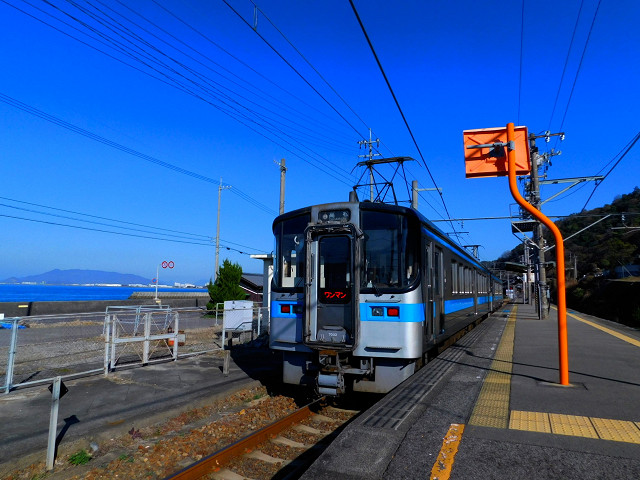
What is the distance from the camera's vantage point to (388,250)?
671 cm

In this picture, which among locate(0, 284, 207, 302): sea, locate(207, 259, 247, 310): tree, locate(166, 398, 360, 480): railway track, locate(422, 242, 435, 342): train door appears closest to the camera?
locate(166, 398, 360, 480): railway track

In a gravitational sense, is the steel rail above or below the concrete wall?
below

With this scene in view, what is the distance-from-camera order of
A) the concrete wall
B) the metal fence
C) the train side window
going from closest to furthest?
1. the metal fence
2. the train side window
3. the concrete wall

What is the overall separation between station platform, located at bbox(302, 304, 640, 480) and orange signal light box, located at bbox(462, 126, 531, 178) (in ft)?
11.1

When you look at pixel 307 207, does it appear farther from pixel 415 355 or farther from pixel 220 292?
pixel 220 292

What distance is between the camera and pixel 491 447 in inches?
156

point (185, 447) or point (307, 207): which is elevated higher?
point (307, 207)

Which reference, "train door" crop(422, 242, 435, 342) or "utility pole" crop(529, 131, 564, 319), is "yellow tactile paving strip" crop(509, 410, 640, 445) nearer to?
"train door" crop(422, 242, 435, 342)

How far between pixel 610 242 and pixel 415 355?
75.8 meters

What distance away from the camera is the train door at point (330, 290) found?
662cm

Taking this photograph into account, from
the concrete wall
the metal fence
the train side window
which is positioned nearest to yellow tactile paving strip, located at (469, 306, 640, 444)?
the train side window

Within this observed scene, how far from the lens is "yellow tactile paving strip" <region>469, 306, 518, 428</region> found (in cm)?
475

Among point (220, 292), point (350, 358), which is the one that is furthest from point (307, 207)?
point (220, 292)

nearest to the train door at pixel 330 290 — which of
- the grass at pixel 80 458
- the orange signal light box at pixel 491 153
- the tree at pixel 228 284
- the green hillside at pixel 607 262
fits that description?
the orange signal light box at pixel 491 153
